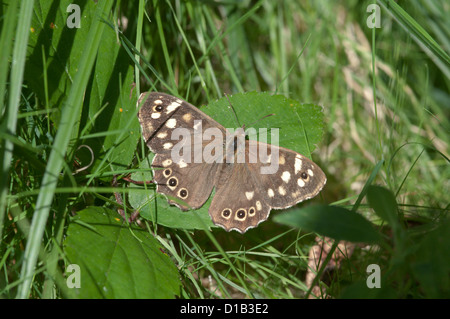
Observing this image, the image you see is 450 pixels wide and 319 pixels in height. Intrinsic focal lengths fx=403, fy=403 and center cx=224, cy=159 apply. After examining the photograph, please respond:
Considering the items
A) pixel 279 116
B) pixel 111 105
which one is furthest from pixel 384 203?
pixel 111 105

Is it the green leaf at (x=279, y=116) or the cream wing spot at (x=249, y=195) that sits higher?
the green leaf at (x=279, y=116)

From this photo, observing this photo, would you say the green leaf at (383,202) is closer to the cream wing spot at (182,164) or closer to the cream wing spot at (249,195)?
the cream wing spot at (249,195)

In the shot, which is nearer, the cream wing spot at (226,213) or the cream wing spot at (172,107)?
the cream wing spot at (226,213)

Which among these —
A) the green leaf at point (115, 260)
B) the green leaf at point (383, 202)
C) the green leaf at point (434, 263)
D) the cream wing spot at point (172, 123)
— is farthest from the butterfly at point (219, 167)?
the green leaf at point (434, 263)

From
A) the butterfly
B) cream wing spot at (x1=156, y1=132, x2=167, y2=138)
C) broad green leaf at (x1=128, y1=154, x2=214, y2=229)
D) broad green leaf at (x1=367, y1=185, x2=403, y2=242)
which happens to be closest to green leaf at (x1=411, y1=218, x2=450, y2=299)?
broad green leaf at (x1=367, y1=185, x2=403, y2=242)

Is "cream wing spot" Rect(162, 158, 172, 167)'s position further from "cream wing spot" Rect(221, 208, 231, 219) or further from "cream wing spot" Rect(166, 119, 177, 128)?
"cream wing spot" Rect(221, 208, 231, 219)
